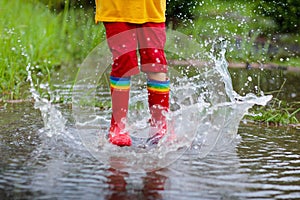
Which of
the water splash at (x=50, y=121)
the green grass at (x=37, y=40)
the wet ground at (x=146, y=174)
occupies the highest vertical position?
the green grass at (x=37, y=40)

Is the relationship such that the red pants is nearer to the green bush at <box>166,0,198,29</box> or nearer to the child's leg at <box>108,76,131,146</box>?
the child's leg at <box>108,76,131,146</box>

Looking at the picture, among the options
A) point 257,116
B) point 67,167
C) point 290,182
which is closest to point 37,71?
point 257,116

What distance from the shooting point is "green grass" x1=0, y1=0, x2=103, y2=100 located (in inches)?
187

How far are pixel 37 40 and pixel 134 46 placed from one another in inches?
107

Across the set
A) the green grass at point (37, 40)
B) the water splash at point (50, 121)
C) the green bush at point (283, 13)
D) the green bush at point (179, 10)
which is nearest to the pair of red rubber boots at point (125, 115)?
the water splash at point (50, 121)

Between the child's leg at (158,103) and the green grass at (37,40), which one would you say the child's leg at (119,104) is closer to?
the child's leg at (158,103)

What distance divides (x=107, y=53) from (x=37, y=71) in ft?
2.19

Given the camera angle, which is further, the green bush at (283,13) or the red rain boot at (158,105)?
the green bush at (283,13)

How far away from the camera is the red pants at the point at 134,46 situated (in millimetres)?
3018

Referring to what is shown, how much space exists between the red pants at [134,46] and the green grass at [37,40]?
1.49m

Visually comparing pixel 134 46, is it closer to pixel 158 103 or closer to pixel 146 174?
pixel 158 103

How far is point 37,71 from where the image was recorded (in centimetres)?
533

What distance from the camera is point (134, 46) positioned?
119 inches

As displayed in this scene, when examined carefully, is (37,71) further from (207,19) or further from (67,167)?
(67,167)
